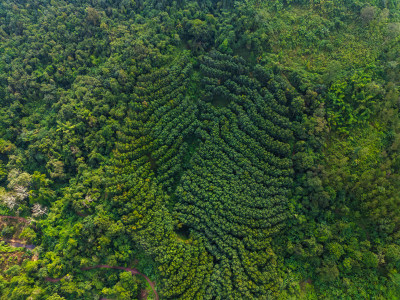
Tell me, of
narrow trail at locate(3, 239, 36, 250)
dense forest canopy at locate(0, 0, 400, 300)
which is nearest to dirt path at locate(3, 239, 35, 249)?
narrow trail at locate(3, 239, 36, 250)

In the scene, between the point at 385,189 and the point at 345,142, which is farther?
the point at 345,142

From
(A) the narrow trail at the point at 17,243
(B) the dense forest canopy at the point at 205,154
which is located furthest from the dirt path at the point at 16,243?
(B) the dense forest canopy at the point at 205,154

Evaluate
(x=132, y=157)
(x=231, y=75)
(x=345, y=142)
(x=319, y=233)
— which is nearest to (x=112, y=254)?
(x=132, y=157)

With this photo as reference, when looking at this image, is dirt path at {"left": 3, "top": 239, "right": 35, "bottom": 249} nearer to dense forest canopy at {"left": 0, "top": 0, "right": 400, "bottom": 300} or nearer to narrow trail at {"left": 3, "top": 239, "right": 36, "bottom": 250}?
narrow trail at {"left": 3, "top": 239, "right": 36, "bottom": 250}

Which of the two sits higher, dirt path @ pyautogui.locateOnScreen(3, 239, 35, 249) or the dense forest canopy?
the dense forest canopy

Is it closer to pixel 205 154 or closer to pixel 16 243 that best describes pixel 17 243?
pixel 16 243

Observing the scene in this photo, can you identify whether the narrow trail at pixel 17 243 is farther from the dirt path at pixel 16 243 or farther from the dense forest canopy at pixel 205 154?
the dense forest canopy at pixel 205 154

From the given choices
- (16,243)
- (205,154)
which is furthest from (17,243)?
(205,154)

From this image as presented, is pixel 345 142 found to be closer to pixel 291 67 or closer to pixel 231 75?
pixel 291 67
